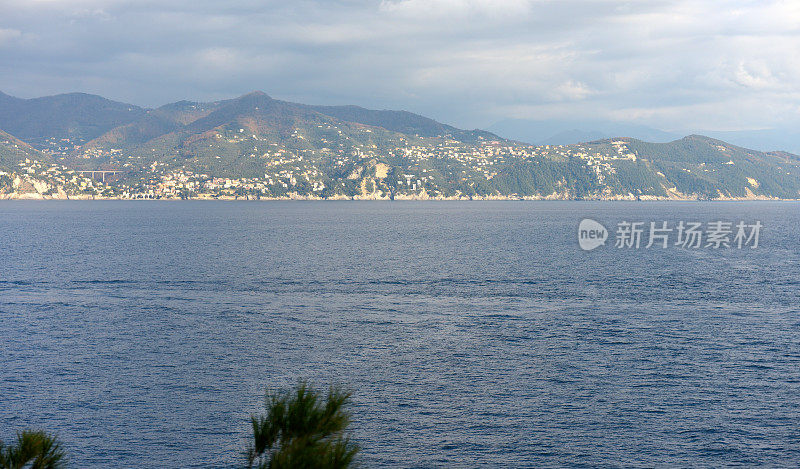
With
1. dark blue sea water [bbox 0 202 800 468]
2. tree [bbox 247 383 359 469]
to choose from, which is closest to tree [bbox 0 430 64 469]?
tree [bbox 247 383 359 469]

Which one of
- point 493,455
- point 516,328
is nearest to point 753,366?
point 516,328

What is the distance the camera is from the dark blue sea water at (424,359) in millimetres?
31234

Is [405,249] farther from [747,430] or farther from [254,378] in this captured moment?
[747,430]

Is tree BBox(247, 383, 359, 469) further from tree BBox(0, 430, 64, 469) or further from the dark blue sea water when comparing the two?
the dark blue sea water

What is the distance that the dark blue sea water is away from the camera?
3123 centimetres

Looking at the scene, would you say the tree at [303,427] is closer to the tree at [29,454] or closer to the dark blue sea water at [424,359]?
the tree at [29,454]

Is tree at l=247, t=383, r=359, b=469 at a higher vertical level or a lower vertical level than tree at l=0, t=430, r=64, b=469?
higher

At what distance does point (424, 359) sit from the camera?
44312mm

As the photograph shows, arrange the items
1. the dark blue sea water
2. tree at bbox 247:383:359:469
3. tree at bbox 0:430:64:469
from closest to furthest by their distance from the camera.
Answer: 1. tree at bbox 247:383:359:469
2. tree at bbox 0:430:64:469
3. the dark blue sea water

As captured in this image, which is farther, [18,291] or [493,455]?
[18,291]

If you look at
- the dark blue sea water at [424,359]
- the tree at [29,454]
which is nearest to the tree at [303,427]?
the tree at [29,454]

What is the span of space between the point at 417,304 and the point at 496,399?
90.2 ft

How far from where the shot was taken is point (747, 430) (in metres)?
32.1

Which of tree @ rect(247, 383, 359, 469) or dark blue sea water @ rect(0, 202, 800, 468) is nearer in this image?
tree @ rect(247, 383, 359, 469)
